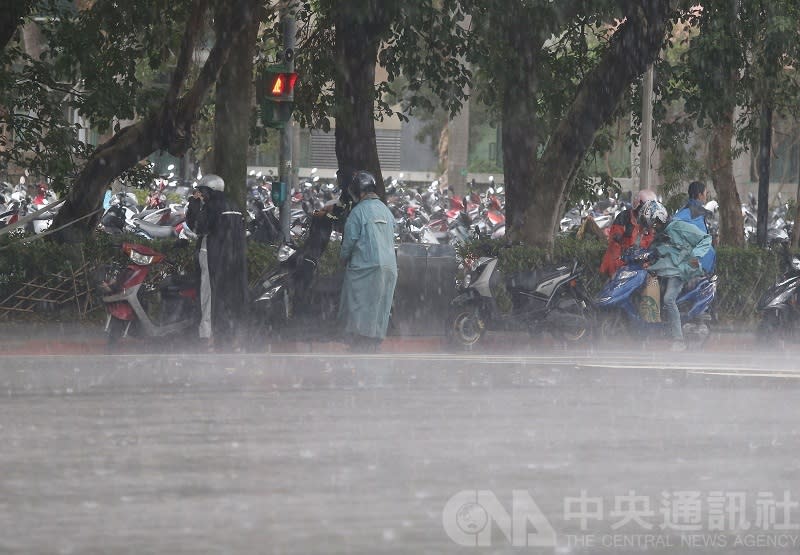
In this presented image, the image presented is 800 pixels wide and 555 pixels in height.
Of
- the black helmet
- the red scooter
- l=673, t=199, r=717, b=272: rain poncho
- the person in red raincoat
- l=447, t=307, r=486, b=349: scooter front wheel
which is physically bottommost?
l=447, t=307, r=486, b=349: scooter front wheel

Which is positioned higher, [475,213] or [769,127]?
[769,127]

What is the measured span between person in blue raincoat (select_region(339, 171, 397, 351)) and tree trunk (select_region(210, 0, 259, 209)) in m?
3.75

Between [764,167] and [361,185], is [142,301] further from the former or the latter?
[764,167]

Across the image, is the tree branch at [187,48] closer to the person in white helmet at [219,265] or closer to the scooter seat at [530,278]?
the person in white helmet at [219,265]

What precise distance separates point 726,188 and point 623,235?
6943 mm

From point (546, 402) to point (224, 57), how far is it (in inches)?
286

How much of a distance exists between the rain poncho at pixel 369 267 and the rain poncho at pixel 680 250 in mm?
3724

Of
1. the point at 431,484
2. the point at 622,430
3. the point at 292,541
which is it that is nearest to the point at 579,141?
the point at 622,430

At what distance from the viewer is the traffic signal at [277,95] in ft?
55.1

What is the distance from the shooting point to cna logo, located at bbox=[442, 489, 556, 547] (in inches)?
241

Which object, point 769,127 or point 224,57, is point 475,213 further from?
point 224,57

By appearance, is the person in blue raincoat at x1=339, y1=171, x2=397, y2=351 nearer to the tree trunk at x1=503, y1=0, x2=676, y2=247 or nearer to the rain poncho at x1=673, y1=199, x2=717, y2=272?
the rain poncho at x1=673, y1=199, x2=717, y2=272

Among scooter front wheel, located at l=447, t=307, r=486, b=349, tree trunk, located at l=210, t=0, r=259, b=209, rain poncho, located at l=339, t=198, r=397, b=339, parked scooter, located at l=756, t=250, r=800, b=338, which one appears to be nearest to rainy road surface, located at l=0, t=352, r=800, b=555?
rain poncho, located at l=339, t=198, r=397, b=339

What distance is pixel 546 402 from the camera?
1017 cm
